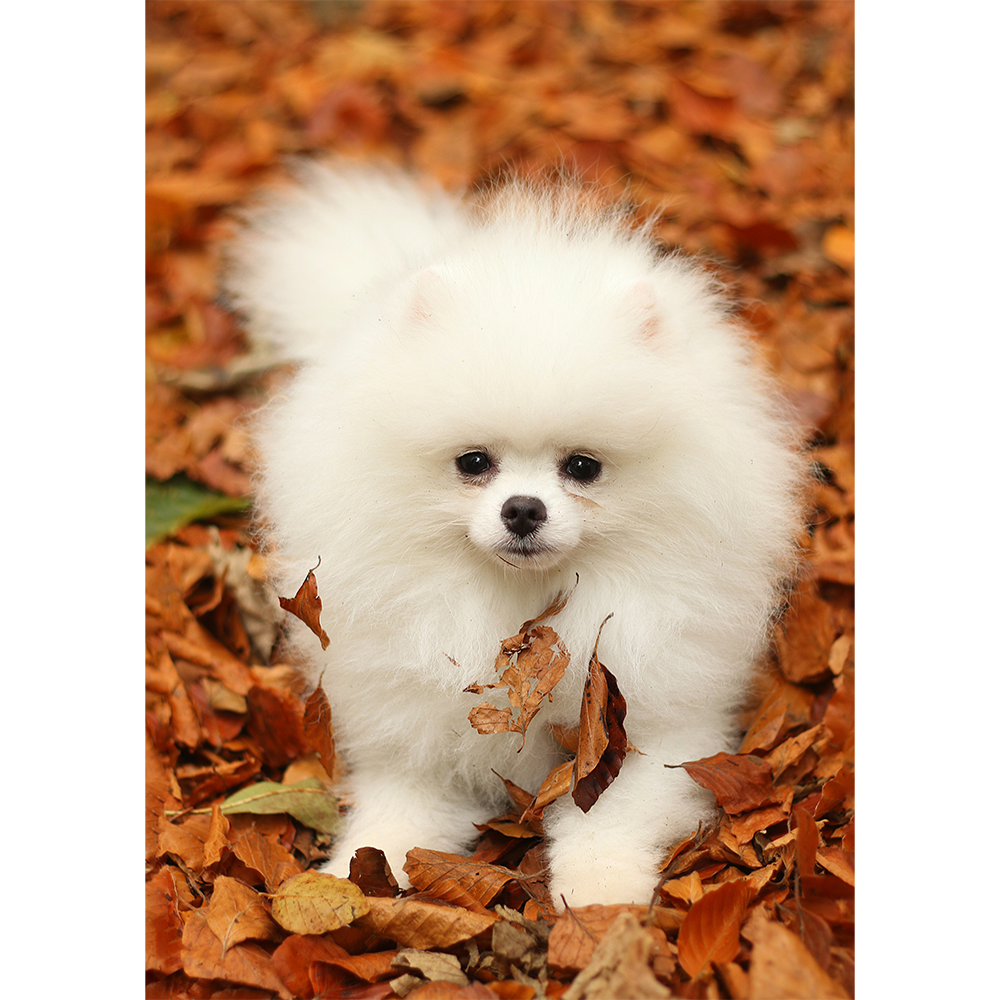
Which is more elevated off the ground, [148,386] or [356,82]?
[356,82]

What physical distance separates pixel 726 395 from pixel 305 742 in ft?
4.37

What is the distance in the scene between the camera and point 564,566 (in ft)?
6.16

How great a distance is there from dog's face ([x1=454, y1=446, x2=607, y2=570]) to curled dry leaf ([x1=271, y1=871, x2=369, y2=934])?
2.32 ft

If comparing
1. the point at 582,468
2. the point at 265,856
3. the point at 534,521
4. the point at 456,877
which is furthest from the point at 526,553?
the point at 265,856

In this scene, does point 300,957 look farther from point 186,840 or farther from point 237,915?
point 186,840

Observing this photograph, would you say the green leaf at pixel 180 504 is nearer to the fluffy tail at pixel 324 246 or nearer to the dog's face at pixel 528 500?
the fluffy tail at pixel 324 246

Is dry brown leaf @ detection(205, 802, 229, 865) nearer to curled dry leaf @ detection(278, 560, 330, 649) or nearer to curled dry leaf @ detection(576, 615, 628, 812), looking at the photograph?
curled dry leaf @ detection(278, 560, 330, 649)

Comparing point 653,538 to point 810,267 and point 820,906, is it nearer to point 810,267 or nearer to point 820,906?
point 820,906

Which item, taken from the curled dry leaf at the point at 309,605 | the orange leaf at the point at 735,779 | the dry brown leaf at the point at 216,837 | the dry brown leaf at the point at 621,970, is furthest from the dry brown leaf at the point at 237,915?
the orange leaf at the point at 735,779

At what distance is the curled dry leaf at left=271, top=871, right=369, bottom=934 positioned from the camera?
5.84 ft

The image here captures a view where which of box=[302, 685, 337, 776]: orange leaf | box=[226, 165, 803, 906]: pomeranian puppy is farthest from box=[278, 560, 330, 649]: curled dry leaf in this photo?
box=[302, 685, 337, 776]: orange leaf

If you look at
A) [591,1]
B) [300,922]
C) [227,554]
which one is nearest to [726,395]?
[300,922]

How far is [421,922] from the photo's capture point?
5.84 ft

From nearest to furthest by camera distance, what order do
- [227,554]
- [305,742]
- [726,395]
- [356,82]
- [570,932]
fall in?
1. [570,932]
2. [726,395]
3. [305,742]
4. [227,554]
5. [356,82]
